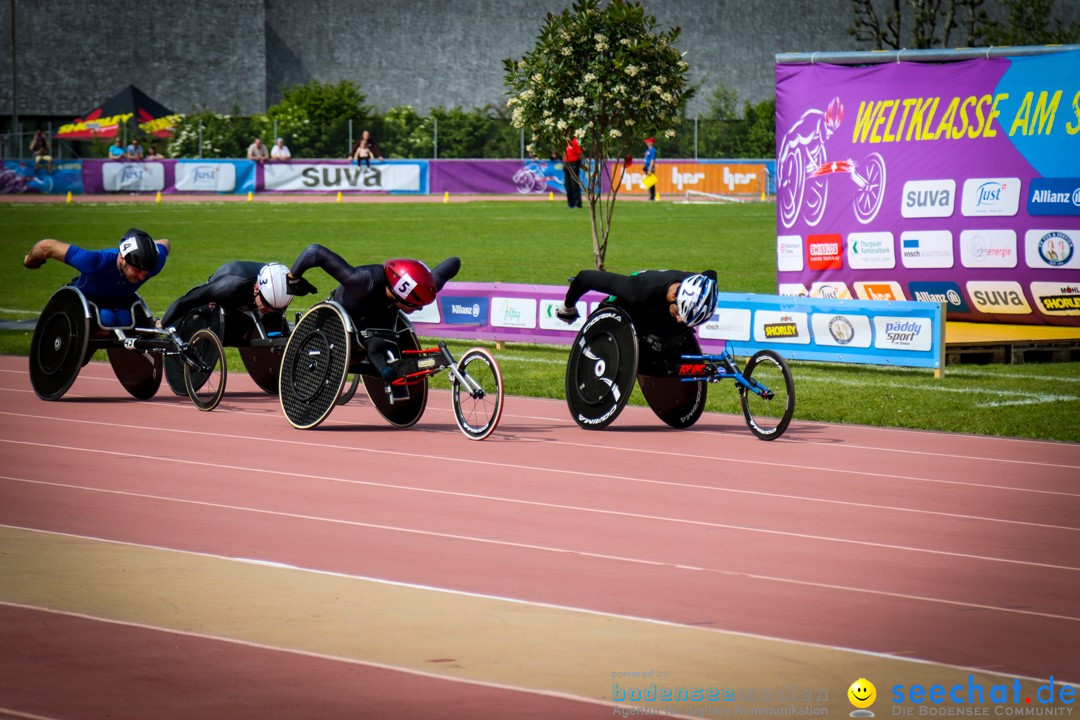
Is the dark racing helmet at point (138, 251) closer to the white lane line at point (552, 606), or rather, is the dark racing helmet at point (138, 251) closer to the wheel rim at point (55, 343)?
the wheel rim at point (55, 343)

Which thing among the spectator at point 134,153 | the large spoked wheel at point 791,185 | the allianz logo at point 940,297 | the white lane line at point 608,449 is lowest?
the white lane line at point 608,449

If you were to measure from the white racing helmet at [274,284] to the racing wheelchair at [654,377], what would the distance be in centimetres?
267

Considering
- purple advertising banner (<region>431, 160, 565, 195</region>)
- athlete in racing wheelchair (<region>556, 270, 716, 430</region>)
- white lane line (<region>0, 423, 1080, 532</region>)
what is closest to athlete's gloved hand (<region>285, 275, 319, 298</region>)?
athlete in racing wheelchair (<region>556, 270, 716, 430</region>)

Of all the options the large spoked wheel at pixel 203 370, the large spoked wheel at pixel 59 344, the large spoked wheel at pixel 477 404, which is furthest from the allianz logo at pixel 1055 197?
the large spoked wheel at pixel 59 344

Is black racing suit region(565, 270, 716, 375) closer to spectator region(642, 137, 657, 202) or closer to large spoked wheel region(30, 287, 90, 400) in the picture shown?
large spoked wheel region(30, 287, 90, 400)

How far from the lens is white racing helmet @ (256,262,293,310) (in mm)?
14531

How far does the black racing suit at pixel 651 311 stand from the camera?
44.1 feet

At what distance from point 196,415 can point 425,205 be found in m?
38.5

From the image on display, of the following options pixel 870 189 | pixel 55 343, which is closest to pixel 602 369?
pixel 55 343

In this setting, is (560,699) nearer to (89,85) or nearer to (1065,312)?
(1065,312)

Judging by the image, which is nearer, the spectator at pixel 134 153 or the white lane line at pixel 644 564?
the white lane line at pixel 644 564

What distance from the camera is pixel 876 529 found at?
390 inches

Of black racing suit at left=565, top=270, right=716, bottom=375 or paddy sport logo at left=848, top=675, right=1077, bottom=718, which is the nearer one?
paddy sport logo at left=848, top=675, right=1077, bottom=718

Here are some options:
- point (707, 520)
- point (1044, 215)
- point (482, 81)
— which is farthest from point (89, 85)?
point (707, 520)
